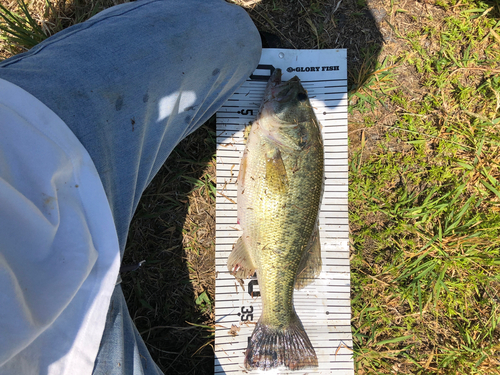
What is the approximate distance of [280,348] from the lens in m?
2.21

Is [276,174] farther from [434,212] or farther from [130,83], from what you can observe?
[434,212]

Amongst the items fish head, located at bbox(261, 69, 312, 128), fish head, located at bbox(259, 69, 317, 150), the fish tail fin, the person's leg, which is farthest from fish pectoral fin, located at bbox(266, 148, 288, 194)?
the fish tail fin

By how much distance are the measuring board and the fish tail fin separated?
0.39ft

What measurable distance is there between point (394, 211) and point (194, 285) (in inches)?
73.2

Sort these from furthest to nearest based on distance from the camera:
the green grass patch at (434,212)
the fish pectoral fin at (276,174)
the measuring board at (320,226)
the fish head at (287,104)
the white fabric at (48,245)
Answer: the green grass patch at (434,212) → the measuring board at (320,226) → the fish head at (287,104) → the fish pectoral fin at (276,174) → the white fabric at (48,245)

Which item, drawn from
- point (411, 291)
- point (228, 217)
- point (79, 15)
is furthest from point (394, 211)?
point (79, 15)

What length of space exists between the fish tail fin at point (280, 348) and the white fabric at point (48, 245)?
1.23 m

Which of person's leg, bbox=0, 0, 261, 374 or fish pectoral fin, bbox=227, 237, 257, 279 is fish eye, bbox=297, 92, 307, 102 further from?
fish pectoral fin, bbox=227, 237, 257, 279

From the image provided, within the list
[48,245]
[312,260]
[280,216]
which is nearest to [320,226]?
[312,260]

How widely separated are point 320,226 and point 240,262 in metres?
0.75

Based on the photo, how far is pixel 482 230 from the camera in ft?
8.27

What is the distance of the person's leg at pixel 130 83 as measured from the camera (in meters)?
1.39

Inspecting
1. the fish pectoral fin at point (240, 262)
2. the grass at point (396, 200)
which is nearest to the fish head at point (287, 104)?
the grass at point (396, 200)

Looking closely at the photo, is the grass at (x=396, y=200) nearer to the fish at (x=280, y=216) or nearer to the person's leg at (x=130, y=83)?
the fish at (x=280, y=216)
